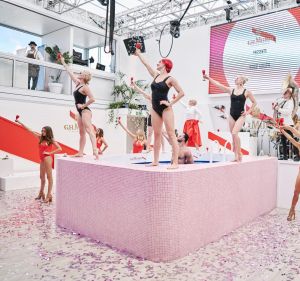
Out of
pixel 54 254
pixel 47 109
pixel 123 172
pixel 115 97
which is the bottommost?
pixel 54 254

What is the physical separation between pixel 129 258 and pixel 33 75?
24.4 ft

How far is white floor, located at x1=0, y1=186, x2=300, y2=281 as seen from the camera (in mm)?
2717

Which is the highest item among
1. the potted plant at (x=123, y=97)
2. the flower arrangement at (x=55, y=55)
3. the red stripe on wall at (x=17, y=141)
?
the flower arrangement at (x=55, y=55)

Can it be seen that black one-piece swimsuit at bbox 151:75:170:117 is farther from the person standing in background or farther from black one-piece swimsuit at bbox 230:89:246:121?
the person standing in background

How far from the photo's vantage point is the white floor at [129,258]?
272cm

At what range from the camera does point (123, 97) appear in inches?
453

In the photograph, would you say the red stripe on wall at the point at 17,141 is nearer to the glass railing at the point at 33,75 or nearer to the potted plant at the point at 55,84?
the glass railing at the point at 33,75

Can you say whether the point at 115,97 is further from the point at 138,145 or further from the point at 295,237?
the point at 295,237

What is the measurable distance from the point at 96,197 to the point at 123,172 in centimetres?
57

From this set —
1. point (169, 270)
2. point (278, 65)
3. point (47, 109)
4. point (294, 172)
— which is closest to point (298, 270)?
point (169, 270)

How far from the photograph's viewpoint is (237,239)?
3820 mm

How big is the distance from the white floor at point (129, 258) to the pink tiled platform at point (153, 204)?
13 centimetres

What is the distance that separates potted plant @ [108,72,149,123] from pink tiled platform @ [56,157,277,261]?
670cm

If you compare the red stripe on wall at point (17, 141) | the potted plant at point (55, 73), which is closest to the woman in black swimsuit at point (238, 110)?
the red stripe on wall at point (17, 141)
